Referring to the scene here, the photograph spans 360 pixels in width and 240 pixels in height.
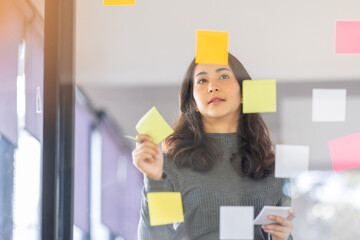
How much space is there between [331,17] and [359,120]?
1.13ft

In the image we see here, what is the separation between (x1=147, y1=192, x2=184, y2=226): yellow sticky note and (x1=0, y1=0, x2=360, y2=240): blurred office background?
0.08 meters

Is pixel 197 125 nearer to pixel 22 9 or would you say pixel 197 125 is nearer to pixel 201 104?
pixel 201 104

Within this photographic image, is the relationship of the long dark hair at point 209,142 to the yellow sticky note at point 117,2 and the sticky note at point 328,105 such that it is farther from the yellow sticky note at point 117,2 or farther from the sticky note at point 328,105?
the yellow sticky note at point 117,2

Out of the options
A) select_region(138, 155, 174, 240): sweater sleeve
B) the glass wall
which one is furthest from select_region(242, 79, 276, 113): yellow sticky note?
the glass wall

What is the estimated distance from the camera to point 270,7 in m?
1.42

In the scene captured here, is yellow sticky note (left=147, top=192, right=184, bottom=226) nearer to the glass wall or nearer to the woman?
the woman

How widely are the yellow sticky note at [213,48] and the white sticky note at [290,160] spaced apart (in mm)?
340

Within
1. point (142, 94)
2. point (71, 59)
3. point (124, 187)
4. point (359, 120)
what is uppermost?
point (71, 59)

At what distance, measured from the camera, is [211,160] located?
1421 mm

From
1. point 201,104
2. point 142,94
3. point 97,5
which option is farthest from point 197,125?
point 97,5

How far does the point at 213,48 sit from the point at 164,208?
540 millimetres

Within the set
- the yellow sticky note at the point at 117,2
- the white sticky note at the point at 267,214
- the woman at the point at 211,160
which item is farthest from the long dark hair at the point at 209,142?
the yellow sticky note at the point at 117,2

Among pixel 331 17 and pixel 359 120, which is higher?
pixel 331 17

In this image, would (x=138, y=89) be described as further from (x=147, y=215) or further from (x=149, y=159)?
(x=147, y=215)
